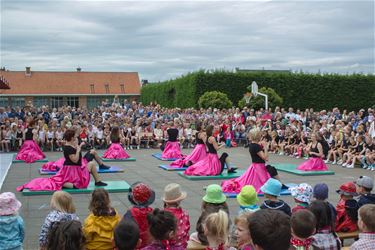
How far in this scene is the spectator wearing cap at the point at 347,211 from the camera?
6009 mm

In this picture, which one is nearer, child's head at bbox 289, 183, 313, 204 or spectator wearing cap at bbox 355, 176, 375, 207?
child's head at bbox 289, 183, 313, 204

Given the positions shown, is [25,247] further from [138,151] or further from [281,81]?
[281,81]

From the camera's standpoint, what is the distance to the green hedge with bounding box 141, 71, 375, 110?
3198cm

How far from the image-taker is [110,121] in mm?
22562

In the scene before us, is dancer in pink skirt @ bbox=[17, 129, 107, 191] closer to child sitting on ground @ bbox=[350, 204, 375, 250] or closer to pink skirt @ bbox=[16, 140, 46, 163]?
pink skirt @ bbox=[16, 140, 46, 163]

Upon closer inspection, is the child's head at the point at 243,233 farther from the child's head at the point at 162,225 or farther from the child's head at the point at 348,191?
the child's head at the point at 348,191

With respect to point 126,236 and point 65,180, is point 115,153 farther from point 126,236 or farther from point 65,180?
point 126,236

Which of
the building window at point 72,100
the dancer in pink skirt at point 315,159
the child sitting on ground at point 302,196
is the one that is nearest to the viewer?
the child sitting on ground at point 302,196

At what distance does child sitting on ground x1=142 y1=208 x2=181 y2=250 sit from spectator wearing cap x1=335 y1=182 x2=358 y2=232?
3000 mm

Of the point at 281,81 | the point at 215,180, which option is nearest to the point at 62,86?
the point at 281,81

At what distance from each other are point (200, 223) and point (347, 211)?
2193 mm

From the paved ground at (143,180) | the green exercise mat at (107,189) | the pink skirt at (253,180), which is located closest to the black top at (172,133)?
the paved ground at (143,180)

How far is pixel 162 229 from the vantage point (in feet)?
13.0

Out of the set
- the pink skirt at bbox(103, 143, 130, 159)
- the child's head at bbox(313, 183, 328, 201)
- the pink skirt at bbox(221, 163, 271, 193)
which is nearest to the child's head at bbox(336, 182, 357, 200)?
the child's head at bbox(313, 183, 328, 201)
